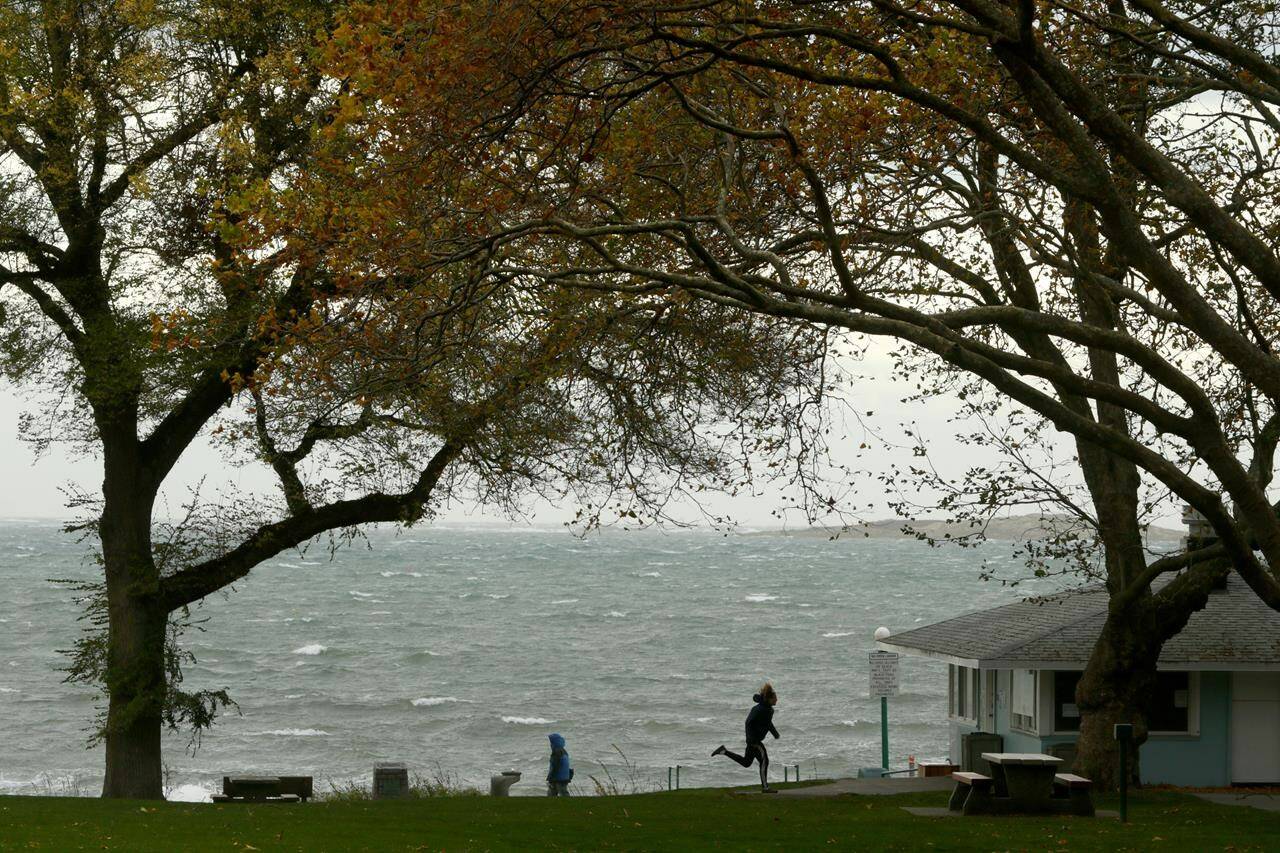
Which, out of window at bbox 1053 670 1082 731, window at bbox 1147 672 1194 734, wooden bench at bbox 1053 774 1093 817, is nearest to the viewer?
wooden bench at bbox 1053 774 1093 817

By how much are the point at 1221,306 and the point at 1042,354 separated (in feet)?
7.46

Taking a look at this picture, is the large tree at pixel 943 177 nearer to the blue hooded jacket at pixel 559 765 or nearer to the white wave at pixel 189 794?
the blue hooded jacket at pixel 559 765

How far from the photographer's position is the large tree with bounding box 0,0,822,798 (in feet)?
42.5

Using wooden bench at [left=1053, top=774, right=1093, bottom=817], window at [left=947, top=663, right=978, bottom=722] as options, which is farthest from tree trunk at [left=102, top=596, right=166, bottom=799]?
window at [left=947, top=663, right=978, bottom=722]

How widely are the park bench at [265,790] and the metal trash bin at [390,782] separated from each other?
124cm

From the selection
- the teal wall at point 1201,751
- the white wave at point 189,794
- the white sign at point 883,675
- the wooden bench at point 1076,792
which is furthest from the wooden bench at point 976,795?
the white wave at point 189,794

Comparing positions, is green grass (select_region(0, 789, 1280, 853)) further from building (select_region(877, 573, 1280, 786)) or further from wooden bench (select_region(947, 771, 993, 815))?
building (select_region(877, 573, 1280, 786))

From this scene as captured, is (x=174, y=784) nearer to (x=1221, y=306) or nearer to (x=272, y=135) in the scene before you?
(x=272, y=135)

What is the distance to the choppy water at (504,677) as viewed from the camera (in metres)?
43.9

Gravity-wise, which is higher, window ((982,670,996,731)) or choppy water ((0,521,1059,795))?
window ((982,670,996,731))

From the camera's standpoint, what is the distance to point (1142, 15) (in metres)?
15.6

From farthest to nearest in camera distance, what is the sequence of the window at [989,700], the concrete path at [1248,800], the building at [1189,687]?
the window at [989,700] < the building at [1189,687] < the concrete path at [1248,800]

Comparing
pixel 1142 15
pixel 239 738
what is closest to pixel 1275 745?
pixel 1142 15

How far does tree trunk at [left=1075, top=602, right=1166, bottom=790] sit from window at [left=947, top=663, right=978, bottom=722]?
618cm
